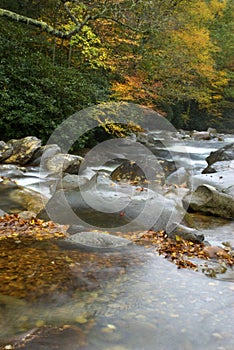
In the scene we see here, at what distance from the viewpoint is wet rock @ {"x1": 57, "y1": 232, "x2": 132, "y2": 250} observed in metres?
4.71

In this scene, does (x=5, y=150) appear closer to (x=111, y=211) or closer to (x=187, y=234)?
(x=111, y=211)

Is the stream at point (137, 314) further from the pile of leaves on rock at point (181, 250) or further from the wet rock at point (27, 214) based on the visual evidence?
the wet rock at point (27, 214)

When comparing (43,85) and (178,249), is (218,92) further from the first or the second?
(178,249)

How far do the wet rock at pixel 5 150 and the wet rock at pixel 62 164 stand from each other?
1.18 meters

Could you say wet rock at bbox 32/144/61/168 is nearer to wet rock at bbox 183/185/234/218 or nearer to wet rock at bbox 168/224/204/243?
wet rock at bbox 183/185/234/218

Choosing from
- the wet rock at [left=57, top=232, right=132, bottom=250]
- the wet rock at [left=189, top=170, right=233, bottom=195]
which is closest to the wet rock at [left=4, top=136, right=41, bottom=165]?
the wet rock at [left=189, top=170, right=233, bottom=195]

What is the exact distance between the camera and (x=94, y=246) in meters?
4.70

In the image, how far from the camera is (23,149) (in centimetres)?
1030

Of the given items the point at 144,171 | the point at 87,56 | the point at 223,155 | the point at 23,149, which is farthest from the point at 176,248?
the point at 87,56

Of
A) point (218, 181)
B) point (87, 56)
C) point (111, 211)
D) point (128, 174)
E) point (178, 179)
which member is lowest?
point (128, 174)

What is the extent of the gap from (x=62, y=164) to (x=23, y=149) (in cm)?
149

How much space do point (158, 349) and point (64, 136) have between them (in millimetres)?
9702

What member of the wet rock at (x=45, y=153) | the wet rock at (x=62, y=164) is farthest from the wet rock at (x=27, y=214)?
the wet rock at (x=45, y=153)

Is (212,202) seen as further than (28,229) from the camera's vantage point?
Yes
